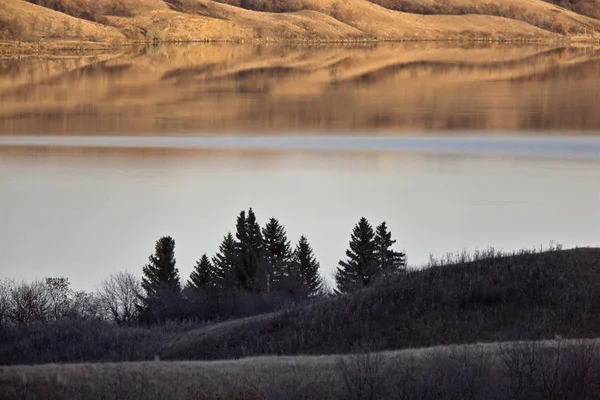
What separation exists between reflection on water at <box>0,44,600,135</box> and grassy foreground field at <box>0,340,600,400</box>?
1190 inches

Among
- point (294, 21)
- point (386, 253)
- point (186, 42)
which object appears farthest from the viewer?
point (294, 21)

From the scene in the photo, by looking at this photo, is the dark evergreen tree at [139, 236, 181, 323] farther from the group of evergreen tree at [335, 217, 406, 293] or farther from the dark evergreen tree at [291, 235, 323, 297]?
the group of evergreen tree at [335, 217, 406, 293]

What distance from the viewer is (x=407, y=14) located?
15138 centimetres

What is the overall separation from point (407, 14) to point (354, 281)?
13497 centimetres

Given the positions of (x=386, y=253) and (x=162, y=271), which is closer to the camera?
(x=162, y=271)

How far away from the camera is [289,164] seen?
33000mm

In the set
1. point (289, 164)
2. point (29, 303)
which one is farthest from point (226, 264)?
point (289, 164)

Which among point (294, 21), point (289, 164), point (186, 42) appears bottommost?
Result: point (289, 164)

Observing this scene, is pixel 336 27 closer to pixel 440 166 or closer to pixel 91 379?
pixel 440 166

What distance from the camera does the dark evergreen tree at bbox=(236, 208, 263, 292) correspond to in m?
20.4

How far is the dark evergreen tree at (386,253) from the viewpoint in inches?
837

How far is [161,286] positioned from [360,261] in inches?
162

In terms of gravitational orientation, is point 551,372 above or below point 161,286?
above

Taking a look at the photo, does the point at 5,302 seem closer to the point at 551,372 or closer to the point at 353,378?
the point at 353,378
